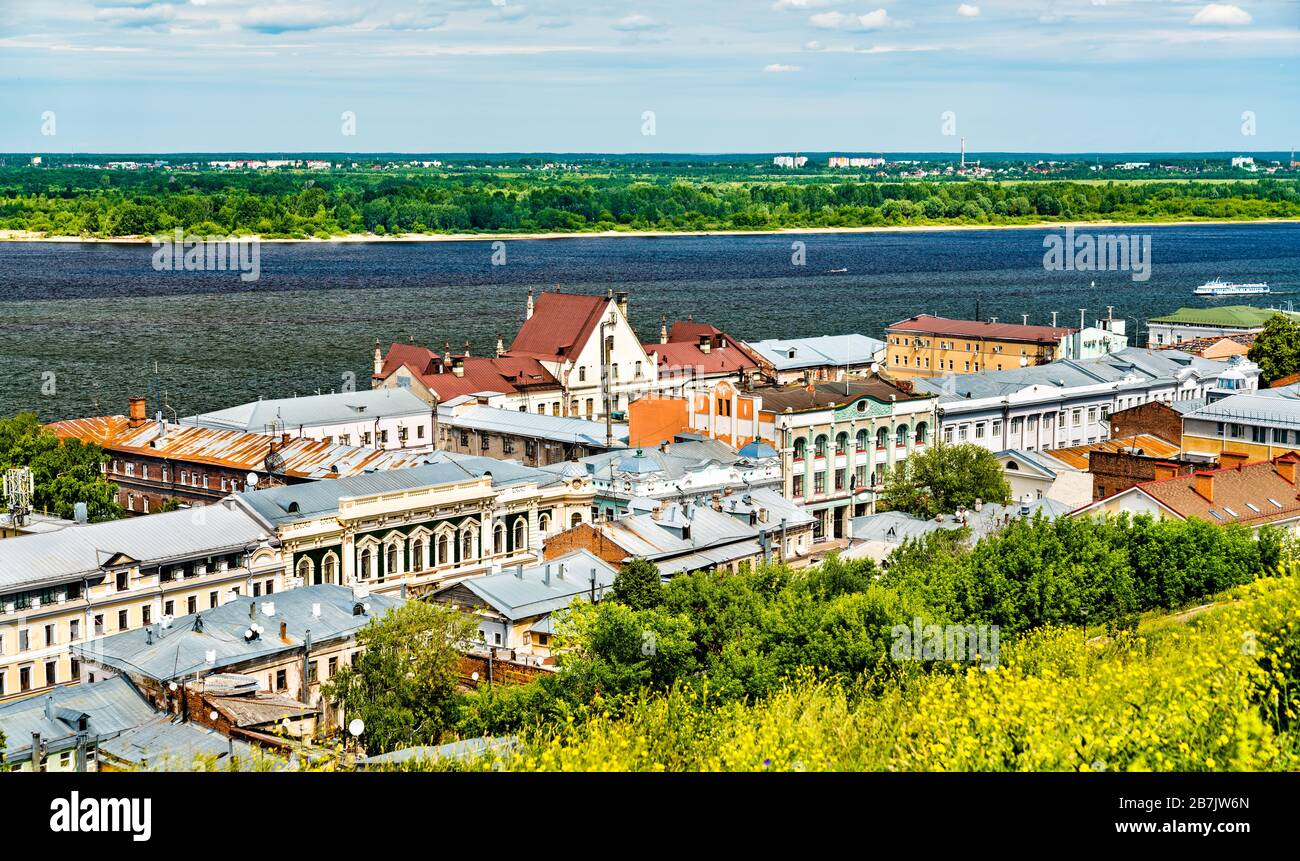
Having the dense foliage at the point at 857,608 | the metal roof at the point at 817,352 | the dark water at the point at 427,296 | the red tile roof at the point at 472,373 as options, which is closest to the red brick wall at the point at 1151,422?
the dense foliage at the point at 857,608

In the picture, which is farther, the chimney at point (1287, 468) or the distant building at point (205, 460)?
the distant building at point (205, 460)

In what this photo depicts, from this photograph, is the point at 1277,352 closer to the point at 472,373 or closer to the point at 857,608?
the point at 472,373

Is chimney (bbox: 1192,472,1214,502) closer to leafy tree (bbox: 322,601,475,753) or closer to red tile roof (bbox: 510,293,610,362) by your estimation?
leafy tree (bbox: 322,601,475,753)

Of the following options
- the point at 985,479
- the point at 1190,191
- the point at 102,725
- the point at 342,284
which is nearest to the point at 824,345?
the point at 985,479

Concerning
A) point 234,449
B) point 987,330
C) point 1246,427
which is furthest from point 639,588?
point 987,330

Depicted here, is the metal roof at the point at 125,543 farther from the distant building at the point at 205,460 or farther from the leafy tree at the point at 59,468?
the leafy tree at the point at 59,468

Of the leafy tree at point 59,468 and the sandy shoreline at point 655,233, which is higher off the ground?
the sandy shoreline at point 655,233

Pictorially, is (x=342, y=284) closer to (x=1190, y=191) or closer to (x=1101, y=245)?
(x=1101, y=245)
